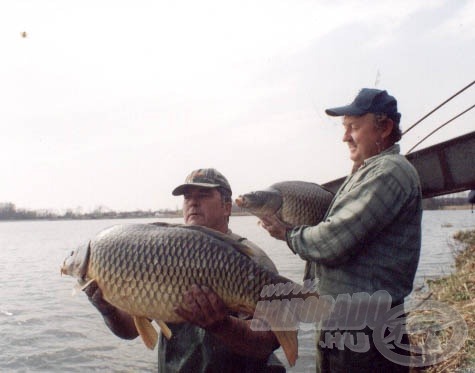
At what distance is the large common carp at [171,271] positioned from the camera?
9.11 ft

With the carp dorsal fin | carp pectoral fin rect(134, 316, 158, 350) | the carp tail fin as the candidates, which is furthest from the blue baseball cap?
carp pectoral fin rect(134, 316, 158, 350)

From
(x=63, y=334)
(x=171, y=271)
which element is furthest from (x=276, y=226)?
(x=63, y=334)

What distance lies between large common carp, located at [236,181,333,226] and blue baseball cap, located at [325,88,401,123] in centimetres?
55

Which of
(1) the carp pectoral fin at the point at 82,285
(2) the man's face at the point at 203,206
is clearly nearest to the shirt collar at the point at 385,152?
(2) the man's face at the point at 203,206

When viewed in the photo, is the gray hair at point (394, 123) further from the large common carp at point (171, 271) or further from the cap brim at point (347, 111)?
the large common carp at point (171, 271)

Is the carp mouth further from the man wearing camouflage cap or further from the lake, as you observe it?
the lake

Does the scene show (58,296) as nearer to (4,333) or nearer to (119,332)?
(4,333)

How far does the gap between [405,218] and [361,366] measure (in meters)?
0.92

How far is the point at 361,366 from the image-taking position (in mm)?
3221

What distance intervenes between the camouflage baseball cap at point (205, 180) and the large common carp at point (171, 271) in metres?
0.95

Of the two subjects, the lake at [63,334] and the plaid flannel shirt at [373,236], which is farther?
the lake at [63,334]

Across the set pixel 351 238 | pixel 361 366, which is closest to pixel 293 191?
pixel 351 238

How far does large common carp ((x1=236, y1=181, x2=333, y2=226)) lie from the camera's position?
136 inches

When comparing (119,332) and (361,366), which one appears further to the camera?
(119,332)
